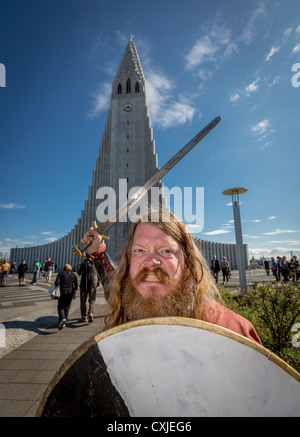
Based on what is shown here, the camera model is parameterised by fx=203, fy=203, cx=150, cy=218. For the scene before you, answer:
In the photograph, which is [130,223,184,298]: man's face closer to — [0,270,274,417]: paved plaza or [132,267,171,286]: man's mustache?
[132,267,171,286]: man's mustache

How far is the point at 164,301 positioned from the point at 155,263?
0.22m

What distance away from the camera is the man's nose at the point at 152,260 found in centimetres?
117

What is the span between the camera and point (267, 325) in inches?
114

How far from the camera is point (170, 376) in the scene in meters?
0.63

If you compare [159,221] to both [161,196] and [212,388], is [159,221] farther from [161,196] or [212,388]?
[161,196]

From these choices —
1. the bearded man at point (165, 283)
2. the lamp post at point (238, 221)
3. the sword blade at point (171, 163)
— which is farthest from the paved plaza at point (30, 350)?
the lamp post at point (238, 221)

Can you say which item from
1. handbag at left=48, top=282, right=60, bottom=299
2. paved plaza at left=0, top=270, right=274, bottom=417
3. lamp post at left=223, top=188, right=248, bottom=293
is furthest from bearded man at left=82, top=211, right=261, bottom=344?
lamp post at left=223, top=188, right=248, bottom=293

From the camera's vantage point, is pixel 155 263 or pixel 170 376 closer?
pixel 170 376

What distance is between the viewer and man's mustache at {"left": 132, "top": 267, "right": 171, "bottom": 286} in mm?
1176

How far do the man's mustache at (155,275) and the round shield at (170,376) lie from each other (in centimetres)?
52

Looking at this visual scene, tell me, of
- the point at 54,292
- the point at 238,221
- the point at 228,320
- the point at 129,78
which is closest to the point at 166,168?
the point at 228,320

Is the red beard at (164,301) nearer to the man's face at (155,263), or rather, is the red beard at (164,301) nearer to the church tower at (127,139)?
the man's face at (155,263)

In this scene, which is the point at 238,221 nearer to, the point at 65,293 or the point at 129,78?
the point at 65,293

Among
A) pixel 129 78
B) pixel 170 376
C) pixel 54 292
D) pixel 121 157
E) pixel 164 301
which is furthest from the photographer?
pixel 129 78
